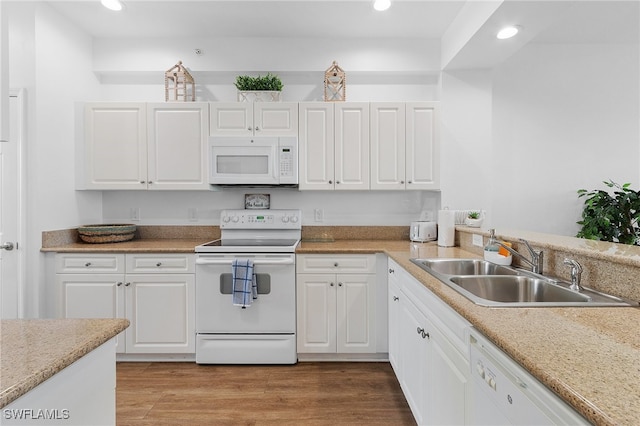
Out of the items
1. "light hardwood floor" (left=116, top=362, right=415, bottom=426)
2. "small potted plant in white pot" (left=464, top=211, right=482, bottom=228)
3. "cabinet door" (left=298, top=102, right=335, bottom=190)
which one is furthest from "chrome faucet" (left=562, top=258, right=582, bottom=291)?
"cabinet door" (left=298, top=102, right=335, bottom=190)

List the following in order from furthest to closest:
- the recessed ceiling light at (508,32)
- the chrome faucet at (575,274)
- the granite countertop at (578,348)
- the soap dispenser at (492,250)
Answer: the recessed ceiling light at (508,32) < the soap dispenser at (492,250) < the chrome faucet at (575,274) < the granite countertop at (578,348)

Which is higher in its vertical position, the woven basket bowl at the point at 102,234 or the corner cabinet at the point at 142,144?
the corner cabinet at the point at 142,144

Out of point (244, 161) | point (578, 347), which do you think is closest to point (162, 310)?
point (244, 161)

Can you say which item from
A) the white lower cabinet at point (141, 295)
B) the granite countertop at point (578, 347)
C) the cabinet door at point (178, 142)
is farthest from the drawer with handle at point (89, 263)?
the granite countertop at point (578, 347)

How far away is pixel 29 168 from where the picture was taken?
2488mm

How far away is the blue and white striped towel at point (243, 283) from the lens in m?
2.53

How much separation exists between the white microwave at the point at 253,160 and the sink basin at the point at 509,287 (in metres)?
1.70

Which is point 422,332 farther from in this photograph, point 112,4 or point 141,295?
point 112,4

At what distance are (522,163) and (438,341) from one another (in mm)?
2669

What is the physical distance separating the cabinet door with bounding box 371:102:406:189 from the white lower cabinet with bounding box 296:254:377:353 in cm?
75

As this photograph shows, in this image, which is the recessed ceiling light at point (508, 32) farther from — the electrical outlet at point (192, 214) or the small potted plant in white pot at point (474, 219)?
the electrical outlet at point (192, 214)

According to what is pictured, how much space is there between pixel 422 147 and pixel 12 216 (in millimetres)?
3216

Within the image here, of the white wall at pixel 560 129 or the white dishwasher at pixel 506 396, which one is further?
the white wall at pixel 560 129

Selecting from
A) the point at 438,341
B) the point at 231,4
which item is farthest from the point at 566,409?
the point at 231,4
